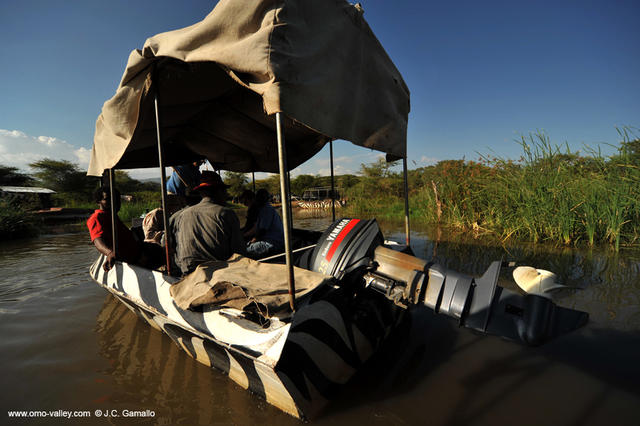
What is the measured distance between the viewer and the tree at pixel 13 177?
94.7 feet

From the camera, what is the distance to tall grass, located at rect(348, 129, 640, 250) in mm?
4980

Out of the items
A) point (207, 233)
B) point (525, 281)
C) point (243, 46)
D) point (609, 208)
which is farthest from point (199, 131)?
point (609, 208)

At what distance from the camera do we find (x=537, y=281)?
4.66 feet

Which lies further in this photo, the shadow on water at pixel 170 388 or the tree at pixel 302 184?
the tree at pixel 302 184

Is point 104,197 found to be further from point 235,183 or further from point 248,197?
point 235,183

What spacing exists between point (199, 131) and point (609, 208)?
23.6 ft

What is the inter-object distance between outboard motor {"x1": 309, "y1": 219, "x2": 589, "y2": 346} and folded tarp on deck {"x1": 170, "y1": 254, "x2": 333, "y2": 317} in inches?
11.1

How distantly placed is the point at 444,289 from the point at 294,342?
906 millimetres

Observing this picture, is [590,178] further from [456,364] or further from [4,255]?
[4,255]

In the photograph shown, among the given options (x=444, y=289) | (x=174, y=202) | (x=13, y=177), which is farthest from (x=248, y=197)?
(x=13, y=177)


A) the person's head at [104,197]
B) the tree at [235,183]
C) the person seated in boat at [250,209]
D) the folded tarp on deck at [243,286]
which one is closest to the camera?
the folded tarp on deck at [243,286]

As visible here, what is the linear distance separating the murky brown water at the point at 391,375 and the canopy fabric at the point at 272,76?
180 centimetres

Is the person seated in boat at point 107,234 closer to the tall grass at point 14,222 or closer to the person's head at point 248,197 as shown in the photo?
the person's head at point 248,197

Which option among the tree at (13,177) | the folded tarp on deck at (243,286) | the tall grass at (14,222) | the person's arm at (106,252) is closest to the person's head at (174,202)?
the person's arm at (106,252)
